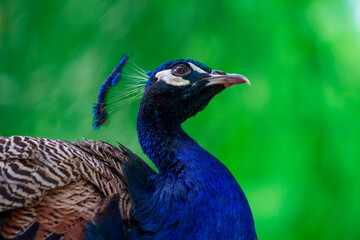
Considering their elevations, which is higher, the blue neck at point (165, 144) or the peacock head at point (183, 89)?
the peacock head at point (183, 89)

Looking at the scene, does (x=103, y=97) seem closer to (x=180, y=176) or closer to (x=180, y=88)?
(x=180, y=88)

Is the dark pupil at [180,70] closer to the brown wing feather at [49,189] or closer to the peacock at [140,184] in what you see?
the peacock at [140,184]

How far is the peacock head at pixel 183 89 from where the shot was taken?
1638mm

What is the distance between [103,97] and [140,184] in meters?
0.45

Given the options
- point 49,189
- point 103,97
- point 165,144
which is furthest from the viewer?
point 103,97

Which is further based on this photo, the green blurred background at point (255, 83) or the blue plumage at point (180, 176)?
the green blurred background at point (255, 83)

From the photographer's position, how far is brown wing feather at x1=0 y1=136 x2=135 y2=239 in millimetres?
1253

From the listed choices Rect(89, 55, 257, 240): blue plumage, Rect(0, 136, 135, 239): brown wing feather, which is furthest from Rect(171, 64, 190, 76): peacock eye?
Rect(0, 136, 135, 239): brown wing feather

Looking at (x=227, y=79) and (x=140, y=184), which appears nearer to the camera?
(x=140, y=184)

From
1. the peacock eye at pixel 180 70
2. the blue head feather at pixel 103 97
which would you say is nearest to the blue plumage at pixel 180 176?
the peacock eye at pixel 180 70

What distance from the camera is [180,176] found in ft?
4.82

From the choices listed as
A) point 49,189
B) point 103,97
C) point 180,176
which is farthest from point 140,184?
point 103,97

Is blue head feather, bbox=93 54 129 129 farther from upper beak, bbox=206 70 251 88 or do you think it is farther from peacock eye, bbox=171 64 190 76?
upper beak, bbox=206 70 251 88

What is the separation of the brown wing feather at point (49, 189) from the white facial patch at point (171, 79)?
430mm
